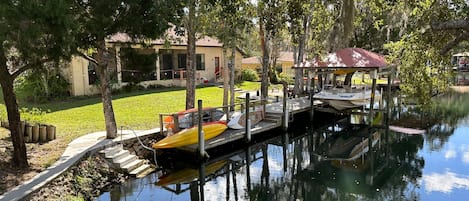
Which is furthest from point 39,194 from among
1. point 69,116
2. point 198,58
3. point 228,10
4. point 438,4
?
point 198,58

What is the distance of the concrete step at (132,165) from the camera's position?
35.3 ft

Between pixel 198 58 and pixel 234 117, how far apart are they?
16.7 m

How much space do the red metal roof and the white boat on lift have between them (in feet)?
5.33

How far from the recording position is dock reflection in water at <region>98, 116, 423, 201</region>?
10539 mm

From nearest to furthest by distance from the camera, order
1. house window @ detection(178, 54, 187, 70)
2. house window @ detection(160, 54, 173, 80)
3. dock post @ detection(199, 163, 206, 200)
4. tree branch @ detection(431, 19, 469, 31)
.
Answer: tree branch @ detection(431, 19, 469, 31), dock post @ detection(199, 163, 206, 200), house window @ detection(160, 54, 173, 80), house window @ detection(178, 54, 187, 70)

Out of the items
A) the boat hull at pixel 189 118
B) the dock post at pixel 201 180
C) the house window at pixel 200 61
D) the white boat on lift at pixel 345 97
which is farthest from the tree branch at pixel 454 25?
the house window at pixel 200 61

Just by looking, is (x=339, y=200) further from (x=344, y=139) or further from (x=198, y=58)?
(x=198, y=58)

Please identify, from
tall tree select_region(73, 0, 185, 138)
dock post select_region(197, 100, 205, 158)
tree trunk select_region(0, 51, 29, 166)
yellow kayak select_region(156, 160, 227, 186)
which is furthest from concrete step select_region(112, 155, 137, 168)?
tall tree select_region(73, 0, 185, 138)

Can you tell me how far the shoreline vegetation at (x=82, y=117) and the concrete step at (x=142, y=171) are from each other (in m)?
2.19

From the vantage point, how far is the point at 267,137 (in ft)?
55.4

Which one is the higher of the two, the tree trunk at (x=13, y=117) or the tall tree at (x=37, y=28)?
the tall tree at (x=37, y=28)

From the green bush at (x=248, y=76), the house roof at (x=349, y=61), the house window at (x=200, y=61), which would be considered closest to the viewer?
the house roof at (x=349, y=61)

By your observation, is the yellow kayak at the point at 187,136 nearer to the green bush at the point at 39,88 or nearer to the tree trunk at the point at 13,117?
the tree trunk at the point at 13,117

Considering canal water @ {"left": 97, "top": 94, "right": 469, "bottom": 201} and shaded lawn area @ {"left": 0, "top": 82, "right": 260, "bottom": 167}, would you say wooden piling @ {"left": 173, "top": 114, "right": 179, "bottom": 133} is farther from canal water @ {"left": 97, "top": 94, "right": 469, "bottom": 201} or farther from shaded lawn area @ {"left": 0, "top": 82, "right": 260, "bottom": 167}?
shaded lawn area @ {"left": 0, "top": 82, "right": 260, "bottom": 167}
